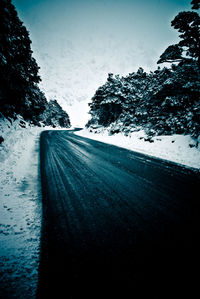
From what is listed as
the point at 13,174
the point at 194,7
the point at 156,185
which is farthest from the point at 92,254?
the point at 194,7

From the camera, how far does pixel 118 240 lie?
189cm

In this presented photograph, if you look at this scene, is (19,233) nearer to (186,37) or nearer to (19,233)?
(19,233)

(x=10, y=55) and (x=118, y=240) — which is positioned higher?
(x=10, y=55)

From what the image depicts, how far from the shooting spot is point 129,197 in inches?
120

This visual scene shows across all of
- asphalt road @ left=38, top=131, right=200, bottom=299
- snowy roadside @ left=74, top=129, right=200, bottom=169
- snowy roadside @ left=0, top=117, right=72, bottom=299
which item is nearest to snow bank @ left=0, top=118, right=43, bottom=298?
snowy roadside @ left=0, top=117, right=72, bottom=299

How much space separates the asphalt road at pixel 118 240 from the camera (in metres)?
1.33

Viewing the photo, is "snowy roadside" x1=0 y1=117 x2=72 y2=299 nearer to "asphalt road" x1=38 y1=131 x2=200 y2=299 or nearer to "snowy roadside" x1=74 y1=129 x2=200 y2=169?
"asphalt road" x1=38 y1=131 x2=200 y2=299

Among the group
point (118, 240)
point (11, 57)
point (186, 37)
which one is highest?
point (186, 37)

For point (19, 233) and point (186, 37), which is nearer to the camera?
point (19, 233)

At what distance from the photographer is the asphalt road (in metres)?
1.33

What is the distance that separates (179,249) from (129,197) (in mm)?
1356

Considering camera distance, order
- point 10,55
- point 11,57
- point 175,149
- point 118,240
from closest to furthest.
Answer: point 118,240 < point 10,55 < point 11,57 < point 175,149

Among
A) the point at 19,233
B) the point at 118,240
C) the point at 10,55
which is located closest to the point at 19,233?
the point at 19,233

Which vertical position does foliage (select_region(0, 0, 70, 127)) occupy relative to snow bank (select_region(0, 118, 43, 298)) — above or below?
above
